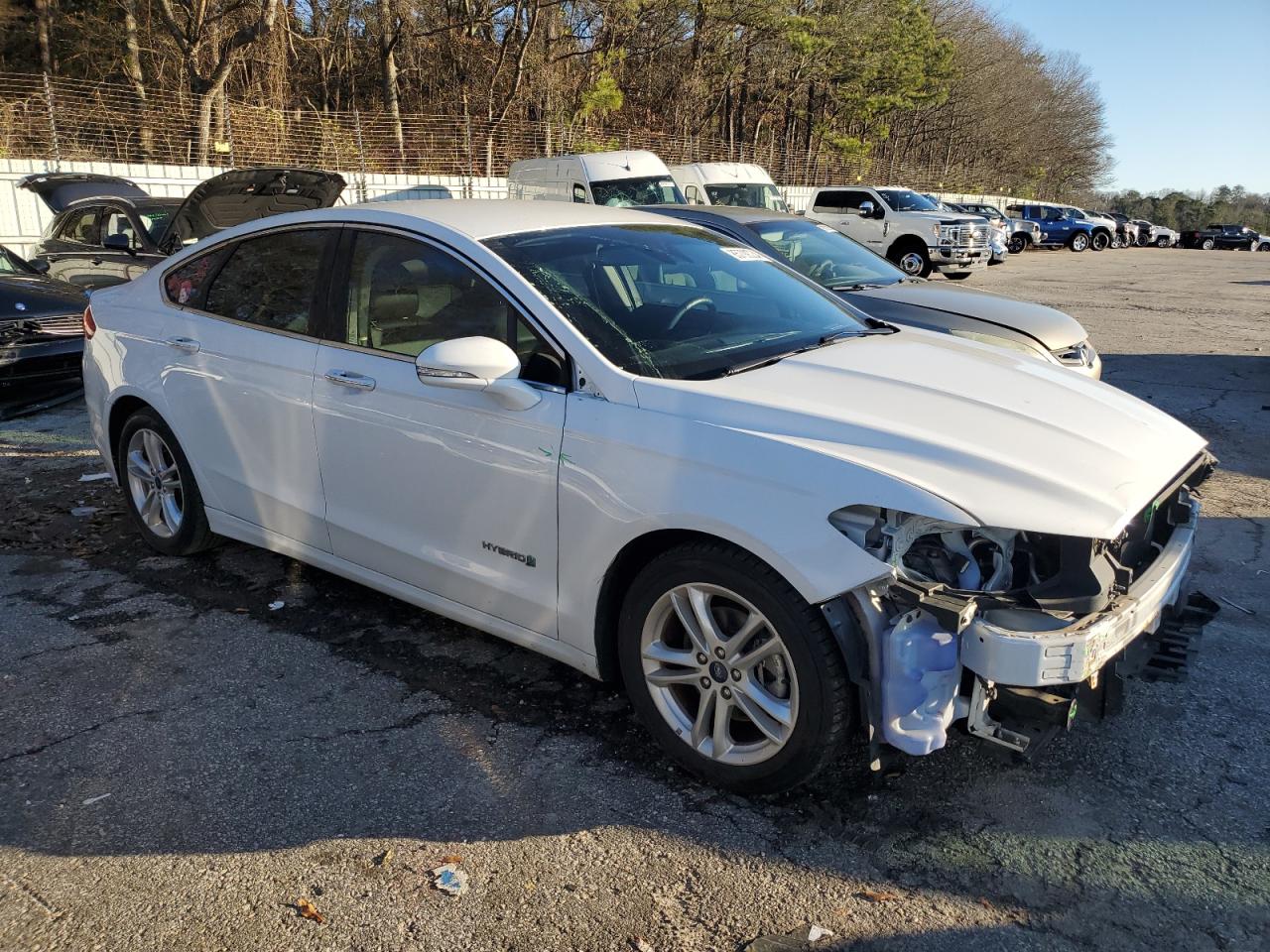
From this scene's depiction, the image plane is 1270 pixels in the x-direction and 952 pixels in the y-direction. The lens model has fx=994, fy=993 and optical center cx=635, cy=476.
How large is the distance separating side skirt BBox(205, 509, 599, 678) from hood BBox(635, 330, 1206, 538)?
908 mm

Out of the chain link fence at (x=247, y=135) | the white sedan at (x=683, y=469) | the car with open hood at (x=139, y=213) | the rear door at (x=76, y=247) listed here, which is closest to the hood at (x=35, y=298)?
the car with open hood at (x=139, y=213)

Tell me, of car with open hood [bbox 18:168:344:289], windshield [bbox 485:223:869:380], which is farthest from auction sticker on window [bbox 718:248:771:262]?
car with open hood [bbox 18:168:344:289]

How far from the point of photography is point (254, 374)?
13.3 ft

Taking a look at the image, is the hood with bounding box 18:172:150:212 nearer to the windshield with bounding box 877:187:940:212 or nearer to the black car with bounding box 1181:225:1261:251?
the windshield with bounding box 877:187:940:212

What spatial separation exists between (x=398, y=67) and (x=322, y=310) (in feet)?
97.3

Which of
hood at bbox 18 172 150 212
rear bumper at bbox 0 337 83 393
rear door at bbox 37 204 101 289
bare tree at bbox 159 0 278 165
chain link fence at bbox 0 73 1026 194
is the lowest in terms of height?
rear bumper at bbox 0 337 83 393

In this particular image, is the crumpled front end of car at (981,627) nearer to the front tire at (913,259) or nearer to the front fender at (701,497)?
the front fender at (701,497)

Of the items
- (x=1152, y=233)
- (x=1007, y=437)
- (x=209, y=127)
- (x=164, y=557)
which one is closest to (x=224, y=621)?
(x=164, y=557)

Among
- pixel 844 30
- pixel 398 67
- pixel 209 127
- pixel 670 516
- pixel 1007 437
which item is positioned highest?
pixel 844 30

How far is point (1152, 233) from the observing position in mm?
49188

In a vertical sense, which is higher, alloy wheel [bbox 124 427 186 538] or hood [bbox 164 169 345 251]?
hood [bbox 164 169 345 251]

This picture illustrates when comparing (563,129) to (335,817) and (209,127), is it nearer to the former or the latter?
(209,127)

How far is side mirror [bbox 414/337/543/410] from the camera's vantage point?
309 centimetres

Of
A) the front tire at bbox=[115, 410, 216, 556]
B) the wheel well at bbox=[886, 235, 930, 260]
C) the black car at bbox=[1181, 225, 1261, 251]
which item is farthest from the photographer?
the black car at bbox=[1181, 225, 1261, 251]
